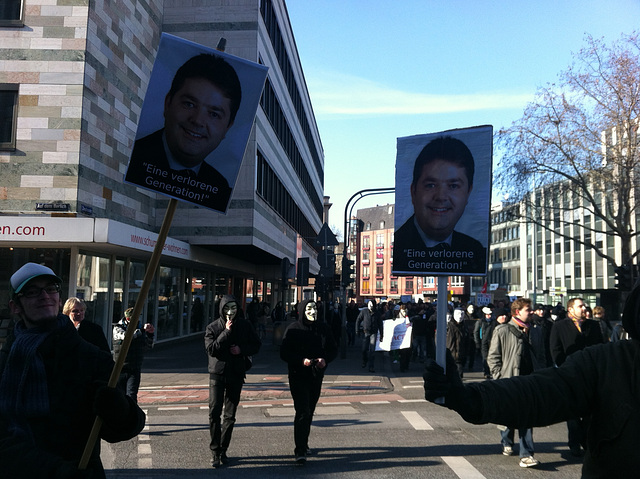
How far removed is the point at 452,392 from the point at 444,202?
210 centimetres

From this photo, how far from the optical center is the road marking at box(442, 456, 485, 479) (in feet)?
22.0

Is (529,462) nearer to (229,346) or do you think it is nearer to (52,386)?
(229,346)

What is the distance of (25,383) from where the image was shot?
108 inches

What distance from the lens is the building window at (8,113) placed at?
16734 mm

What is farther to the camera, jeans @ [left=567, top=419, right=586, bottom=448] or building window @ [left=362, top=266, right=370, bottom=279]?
building window @ [left=362, top=266, right=370, bottom=279]

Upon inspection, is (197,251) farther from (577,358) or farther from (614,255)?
(614,255)

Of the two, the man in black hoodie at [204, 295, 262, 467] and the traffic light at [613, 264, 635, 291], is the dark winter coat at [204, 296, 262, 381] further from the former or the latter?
the traffic light at [613, 264, 635, 291]

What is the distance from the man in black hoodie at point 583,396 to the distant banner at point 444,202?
1.93 m

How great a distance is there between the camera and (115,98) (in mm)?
18906

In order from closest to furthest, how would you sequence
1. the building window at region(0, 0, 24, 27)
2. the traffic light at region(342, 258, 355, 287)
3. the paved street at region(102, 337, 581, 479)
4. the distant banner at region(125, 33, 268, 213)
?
1. the distant banner at region(125, 33, 268, 213)
2. the paved street at region(102, 337, 581, 479)
3. the building window at region(0, 0, 24, 27)
4. the traffic light at region(342, 258, 355, 287)

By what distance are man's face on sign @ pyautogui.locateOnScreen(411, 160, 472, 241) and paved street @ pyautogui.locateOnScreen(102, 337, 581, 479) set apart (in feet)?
11.8

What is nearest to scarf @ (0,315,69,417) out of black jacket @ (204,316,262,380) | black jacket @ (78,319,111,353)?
black jacket @ (78,319,111,353)

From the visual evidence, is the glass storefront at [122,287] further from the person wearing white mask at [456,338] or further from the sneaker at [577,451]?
the sneaker at [577,451]

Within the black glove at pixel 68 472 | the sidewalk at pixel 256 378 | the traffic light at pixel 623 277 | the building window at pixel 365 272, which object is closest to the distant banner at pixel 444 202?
the black glove at pixel 68 472
